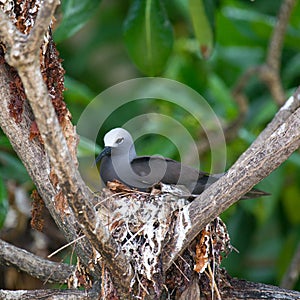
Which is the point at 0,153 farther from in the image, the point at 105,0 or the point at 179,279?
the point at 105,0

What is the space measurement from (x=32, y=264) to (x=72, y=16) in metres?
2.06

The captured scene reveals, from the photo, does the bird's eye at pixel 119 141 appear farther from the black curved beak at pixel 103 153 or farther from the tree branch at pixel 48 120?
the tree branch at pixel 48 120

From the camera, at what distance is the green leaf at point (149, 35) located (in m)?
5.59

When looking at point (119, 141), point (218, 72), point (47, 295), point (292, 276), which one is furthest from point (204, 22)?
point (218, 72)

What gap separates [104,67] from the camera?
9.43 metres

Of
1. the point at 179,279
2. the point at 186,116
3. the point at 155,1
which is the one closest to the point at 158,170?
the point at 179,279

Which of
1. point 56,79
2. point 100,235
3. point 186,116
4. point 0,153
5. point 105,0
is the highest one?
point 105,0

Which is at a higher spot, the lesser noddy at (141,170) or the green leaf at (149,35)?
the green leaf at (149,35)

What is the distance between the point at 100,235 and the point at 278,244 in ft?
15.9

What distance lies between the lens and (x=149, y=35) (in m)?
5.63

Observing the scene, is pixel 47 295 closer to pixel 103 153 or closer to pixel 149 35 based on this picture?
pixel 103 153

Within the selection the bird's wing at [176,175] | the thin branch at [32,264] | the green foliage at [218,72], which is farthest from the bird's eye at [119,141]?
the thin branch at [32,264]

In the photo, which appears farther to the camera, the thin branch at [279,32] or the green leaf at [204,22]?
the thin branch at [279,32]

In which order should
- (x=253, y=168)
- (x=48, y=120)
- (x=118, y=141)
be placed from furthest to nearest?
(x=118, y=141) < (x=253, y=168) < (x=48, y=120)
